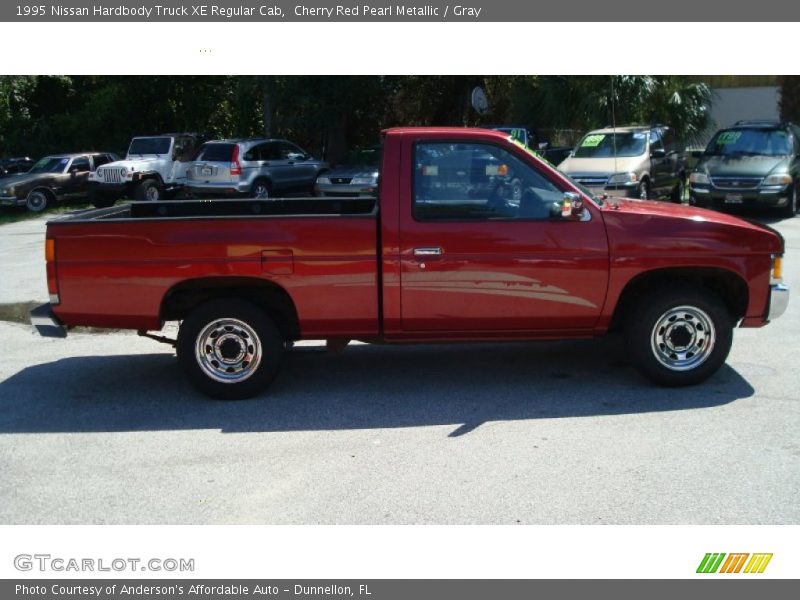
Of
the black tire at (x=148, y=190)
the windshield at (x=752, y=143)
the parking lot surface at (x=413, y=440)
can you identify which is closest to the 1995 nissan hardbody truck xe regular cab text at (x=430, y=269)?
the parking lot surface at (x=413, y=440)

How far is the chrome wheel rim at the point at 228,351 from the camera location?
20.3ft

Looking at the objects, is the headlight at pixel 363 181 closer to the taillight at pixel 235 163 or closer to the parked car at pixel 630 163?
the taillight at pixel 235 163

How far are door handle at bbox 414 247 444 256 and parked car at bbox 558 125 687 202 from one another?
9297 mm

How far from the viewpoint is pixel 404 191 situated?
6.05 m

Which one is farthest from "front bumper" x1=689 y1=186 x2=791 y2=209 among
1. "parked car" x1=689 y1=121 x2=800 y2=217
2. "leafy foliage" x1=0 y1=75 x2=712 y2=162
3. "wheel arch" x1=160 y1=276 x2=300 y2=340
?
"wheel arch" x1=160 y1=276 x2=300 y2=340

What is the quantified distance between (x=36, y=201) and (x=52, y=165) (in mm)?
1391

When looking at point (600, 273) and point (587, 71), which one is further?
point (587, 71)

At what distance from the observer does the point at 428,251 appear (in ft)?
19.7

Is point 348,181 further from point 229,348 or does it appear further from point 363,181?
point 229,348

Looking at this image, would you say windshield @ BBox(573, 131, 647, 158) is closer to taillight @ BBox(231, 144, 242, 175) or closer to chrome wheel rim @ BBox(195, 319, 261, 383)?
taillight @ BBox(231, 144, 242, 175)

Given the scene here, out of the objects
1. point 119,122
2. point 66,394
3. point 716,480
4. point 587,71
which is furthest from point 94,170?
point 716,480

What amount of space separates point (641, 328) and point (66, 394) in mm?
4543

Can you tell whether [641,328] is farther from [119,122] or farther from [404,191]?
[119,122]

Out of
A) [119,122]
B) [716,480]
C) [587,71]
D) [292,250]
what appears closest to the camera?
[716,480]
